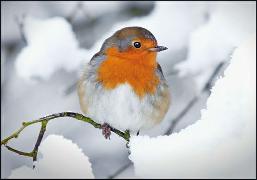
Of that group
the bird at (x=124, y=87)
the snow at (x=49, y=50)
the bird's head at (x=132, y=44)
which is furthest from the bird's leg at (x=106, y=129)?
the snow at (x=49, y=50)

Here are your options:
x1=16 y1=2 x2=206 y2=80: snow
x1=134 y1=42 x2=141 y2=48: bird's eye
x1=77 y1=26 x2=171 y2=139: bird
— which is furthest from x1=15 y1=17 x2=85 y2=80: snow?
x1=134 y1=42 x2=141 y2=48: bird's eye

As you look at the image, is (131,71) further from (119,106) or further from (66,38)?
(66,38)

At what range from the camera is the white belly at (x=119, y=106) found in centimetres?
95

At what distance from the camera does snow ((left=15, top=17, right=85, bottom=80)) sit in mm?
1216

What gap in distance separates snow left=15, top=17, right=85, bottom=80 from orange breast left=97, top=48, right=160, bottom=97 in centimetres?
27

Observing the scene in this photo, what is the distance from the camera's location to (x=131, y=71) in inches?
37.0

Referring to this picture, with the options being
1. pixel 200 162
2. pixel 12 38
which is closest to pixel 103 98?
pixel 200 162

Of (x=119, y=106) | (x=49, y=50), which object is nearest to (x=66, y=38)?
(x=49, y=50)

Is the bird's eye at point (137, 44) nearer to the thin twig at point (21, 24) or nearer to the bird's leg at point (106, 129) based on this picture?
the bird's leg at point (106, 129)

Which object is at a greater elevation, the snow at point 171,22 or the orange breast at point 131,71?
the snow at point 171,22

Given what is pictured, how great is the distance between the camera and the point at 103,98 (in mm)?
972

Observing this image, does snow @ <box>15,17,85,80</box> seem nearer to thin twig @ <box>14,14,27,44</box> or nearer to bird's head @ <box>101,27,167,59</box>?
thin twig @ <box>14,14,27,44</box>

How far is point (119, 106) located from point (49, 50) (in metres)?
0.36

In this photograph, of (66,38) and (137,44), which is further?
(66,38)
